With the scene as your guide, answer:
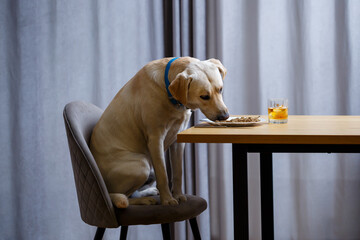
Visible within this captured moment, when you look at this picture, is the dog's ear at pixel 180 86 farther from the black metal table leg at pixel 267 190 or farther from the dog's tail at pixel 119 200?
the black metal table leg at pixel 267 190

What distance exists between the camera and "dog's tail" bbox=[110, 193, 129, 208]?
133cm

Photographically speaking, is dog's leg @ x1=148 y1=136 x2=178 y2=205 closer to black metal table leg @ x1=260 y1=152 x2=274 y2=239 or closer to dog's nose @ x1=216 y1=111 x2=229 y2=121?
dog's nose @ x1=216 y1=111 x2=229 y2=121

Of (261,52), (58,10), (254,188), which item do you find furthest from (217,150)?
(58,10)

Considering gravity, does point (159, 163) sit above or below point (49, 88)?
below

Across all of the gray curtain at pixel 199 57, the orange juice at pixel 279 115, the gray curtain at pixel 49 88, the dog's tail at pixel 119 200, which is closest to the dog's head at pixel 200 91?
the orange juice at pixel 279 115

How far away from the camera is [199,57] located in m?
2.26

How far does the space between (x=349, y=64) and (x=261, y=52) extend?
1.66 feet

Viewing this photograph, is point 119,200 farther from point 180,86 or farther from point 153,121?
point 180,86

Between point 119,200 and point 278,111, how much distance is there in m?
0.64

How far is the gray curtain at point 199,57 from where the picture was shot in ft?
7.38

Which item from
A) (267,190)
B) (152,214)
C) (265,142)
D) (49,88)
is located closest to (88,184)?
(152,214)

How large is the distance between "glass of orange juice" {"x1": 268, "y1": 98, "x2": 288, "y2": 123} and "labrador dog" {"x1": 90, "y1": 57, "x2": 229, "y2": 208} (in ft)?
0.58

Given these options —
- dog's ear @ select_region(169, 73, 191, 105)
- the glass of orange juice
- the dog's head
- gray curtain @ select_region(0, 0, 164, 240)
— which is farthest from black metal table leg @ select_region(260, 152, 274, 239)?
gray curtain @ select_region(0, 0, 164, 240)

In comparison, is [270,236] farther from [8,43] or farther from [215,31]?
[8,43]
